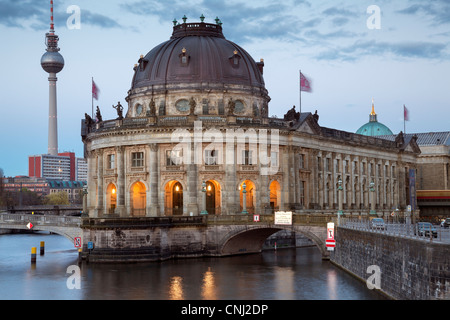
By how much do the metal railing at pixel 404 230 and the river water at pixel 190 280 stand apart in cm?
435

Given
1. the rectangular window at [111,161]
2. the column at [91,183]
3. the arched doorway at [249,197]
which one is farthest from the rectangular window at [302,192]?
the column at [91,183]

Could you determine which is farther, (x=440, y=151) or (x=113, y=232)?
(x=440, y=151)

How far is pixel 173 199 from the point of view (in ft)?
294

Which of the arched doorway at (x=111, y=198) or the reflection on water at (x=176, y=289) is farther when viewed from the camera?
the arched doorway at (x=111, y=198)

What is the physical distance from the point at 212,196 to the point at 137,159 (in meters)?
10.5

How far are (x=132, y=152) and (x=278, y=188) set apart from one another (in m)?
19.1

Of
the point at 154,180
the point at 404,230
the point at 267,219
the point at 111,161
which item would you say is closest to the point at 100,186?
the point at 111,161

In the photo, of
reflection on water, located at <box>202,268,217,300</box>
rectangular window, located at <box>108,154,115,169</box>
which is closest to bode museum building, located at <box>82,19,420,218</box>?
rectangular window, located at <box>108,154,115,169</box>

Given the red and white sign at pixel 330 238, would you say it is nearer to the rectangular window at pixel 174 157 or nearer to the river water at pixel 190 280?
the river water at pixel 190 280

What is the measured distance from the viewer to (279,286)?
5725 cm

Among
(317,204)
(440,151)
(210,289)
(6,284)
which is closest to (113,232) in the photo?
(6,284)

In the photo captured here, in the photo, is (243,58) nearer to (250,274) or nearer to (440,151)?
(250,274)

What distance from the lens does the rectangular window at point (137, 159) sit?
3462 inches

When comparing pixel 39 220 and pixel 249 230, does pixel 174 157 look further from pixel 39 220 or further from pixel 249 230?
pixel 39 220
